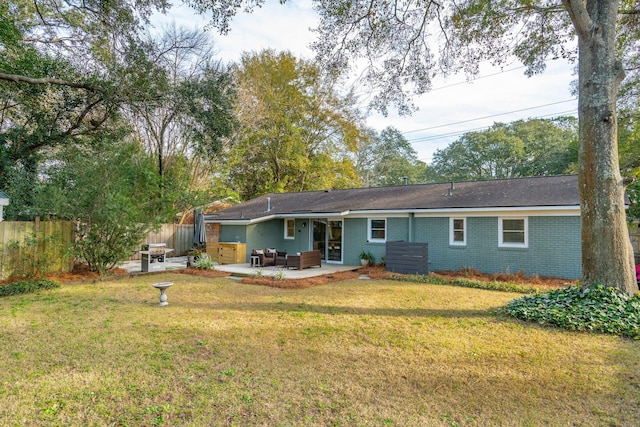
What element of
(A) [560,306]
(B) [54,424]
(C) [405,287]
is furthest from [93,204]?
(A) [560,306]

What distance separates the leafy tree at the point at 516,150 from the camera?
1179 inches

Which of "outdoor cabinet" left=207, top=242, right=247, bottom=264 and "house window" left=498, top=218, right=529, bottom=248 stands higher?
"house window" left=498, top=218, right=529, bottom=248

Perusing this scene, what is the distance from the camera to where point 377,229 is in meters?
14.4

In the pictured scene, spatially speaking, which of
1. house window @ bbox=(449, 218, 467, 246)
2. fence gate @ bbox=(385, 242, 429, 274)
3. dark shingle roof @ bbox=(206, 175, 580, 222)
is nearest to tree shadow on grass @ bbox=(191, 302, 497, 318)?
fence gate @ bbox=(385, 242, 429, 274)

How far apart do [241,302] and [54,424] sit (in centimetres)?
491

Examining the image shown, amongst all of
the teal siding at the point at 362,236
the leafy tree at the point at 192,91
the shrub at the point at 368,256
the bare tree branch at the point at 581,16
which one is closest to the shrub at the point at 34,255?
the leafy tree at the point at 192,91

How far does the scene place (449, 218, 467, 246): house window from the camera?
41.3ft

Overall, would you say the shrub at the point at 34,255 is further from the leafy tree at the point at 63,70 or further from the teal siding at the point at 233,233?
the teal siding at the point at 233,233

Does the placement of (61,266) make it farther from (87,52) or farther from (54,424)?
(54,424)

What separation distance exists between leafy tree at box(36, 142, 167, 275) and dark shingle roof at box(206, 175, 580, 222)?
17.2 feet

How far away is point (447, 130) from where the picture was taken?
34.2 meters

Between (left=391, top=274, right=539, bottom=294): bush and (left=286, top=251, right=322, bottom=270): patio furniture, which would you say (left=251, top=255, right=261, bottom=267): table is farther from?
(left=391, top=274, right=539, bottom=294): bush

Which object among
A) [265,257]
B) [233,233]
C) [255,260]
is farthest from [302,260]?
[233,233]

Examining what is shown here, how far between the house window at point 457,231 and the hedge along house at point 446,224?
35mm
